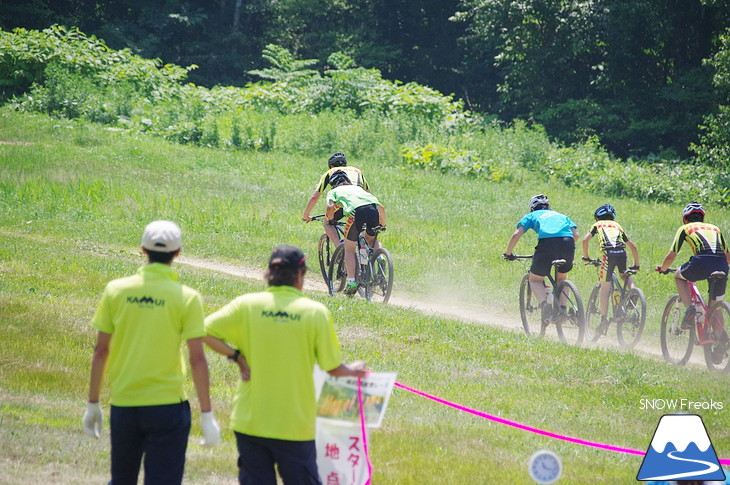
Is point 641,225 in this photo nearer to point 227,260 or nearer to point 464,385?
point 227,260

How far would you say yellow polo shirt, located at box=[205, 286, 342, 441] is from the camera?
4793mm

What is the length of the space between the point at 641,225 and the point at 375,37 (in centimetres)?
2961

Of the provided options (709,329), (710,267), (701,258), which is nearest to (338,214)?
(701,258)

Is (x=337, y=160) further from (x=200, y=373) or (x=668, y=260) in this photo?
(x=200, y=373)

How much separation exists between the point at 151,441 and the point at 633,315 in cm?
958

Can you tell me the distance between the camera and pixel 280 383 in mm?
4824

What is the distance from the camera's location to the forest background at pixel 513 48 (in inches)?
1446

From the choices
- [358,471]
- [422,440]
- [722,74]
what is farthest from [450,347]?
[722,74]

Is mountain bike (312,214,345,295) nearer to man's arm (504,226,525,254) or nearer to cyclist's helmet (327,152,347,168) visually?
cyclist's helmet (327,152,347,168)

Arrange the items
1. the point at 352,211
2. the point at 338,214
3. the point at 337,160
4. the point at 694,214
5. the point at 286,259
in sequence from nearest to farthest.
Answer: the point at 286,259
the point at 694,214
the point at 352,211
the point at 337,160
the point at 338,214

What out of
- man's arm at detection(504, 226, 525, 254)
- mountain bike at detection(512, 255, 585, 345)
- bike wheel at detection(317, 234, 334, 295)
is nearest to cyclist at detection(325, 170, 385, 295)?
bike wheel at detection(317, 234, 334, 295)

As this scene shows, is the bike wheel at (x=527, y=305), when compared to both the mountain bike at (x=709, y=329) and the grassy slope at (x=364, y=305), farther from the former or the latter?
the mountain bike at (x=709, y=329)

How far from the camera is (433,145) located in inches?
1126

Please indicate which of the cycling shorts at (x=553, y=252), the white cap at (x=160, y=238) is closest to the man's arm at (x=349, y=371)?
the white cap at (x=160, y=238)
